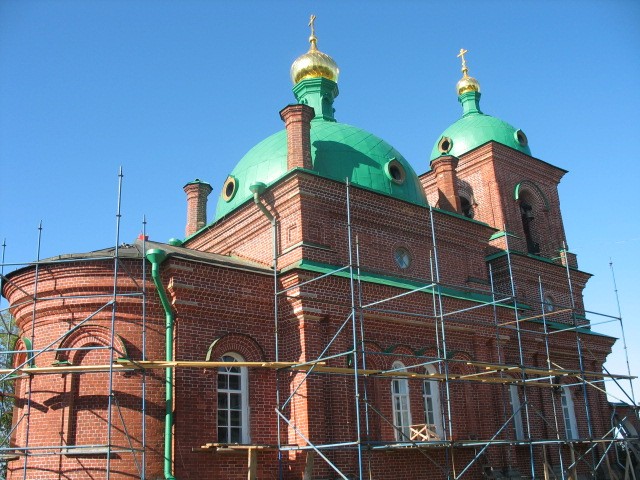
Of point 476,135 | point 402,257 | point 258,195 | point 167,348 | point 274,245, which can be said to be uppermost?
point 476,135

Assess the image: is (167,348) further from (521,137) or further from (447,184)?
(521,137)

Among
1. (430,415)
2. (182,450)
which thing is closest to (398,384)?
(430,415)

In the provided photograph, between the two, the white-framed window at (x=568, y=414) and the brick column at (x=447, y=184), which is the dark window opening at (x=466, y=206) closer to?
the brick column at (x=447, y=184)

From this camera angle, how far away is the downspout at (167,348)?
36.0ft

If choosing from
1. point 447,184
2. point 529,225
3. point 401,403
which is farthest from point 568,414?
point 447,184

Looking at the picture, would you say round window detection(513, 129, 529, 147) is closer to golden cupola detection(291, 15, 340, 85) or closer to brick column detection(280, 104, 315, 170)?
golden cupola detection(291, 15, 340, 85)

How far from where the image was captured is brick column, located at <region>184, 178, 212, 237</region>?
18.5 m

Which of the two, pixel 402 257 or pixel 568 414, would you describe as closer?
pixel 402 257

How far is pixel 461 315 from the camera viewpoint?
48.3ft

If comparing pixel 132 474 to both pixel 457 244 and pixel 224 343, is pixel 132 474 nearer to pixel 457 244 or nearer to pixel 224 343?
pixel 224 343

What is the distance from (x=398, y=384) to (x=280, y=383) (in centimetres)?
259

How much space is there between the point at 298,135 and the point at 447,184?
15.5ft

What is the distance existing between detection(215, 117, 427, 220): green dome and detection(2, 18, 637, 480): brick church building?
54 mm

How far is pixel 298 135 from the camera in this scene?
47.9 ft
